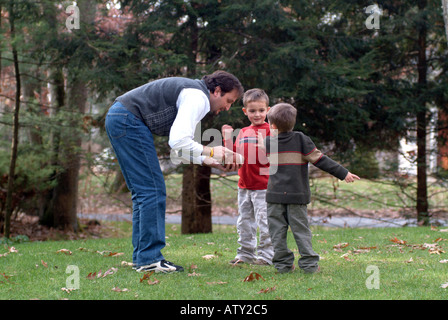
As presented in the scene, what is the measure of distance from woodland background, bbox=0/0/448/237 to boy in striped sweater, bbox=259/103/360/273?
3.73 metres

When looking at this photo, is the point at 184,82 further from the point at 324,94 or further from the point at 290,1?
the point at 290,1

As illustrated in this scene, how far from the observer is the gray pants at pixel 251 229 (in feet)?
15.4

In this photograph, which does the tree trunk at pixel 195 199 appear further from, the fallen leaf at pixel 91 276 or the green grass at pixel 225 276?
the fallen leaf at pixel 91 276

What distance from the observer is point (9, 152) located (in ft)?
35.9

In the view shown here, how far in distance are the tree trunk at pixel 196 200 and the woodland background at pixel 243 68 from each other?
26mm

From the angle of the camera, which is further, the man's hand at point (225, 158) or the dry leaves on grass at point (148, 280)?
the man's hand at point (225, 158)

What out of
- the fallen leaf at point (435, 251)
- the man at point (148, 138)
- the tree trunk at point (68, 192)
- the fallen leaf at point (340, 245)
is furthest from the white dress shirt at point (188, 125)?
the tree trunk at point (68, 192)

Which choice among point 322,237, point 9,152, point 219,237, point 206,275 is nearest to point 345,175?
point 206,275

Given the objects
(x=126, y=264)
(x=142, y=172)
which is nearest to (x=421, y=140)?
(x=126, y=264)

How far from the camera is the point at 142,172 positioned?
4129mm

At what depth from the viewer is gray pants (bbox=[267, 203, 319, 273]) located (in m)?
4.15

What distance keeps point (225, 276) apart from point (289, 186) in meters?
0.93

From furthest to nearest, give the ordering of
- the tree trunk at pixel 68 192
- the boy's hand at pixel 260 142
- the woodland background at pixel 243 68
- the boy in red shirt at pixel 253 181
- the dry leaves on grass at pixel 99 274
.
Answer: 1. the tree trunk at pixel 68 192
2. the woodland background at pixel 243 68
3. the boy in red shirt at pixel 253 181
4. the boy's hand at pixel 260 142
5. the dry leaves on grass at pixel 99 274

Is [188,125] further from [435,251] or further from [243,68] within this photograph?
[243,68]
